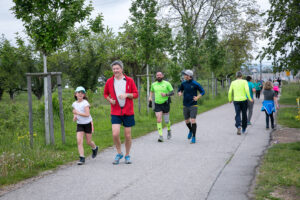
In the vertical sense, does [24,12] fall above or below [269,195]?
above

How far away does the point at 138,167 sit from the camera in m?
6.51

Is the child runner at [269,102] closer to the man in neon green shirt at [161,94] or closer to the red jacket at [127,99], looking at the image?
the man in neon green shirt at [161,94]

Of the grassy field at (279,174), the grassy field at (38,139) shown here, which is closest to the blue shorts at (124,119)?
the grassy field at (38,139)

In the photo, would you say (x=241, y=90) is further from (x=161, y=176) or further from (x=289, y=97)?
(x=289, y=97)

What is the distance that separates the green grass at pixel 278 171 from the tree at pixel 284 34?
15.3 metres

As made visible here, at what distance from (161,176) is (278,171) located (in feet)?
6.20

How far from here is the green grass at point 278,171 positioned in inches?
197

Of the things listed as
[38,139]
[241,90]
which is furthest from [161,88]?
[38,139]

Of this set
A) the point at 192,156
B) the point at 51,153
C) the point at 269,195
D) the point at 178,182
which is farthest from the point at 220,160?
the point at 51,153

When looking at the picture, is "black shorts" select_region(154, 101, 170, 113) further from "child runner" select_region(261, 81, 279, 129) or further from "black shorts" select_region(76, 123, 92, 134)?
"child runner" select_region(261, 81, 279, 129)

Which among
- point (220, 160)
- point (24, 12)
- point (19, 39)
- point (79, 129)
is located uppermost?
point (24, 12)

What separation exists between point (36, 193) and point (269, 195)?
305cm

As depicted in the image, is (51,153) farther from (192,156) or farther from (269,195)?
(269,195)

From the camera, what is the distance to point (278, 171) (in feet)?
19.4
